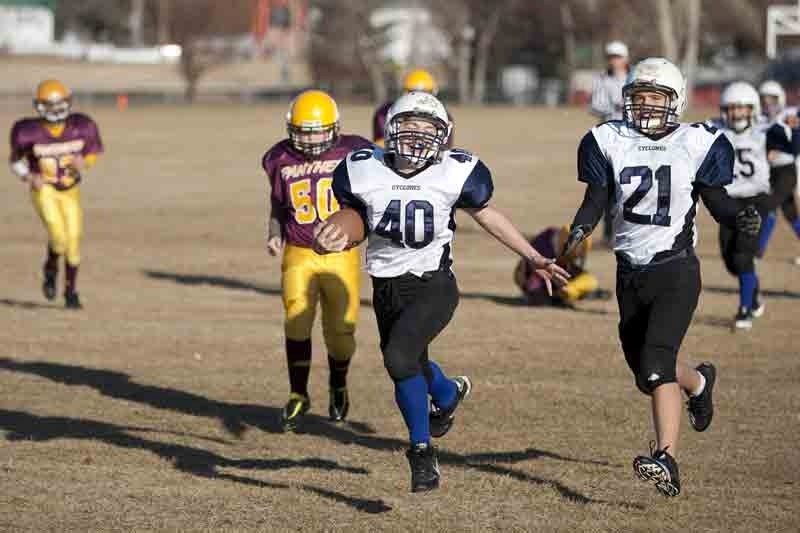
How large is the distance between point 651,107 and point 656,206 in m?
0.44

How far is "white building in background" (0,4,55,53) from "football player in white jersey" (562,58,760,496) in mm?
87588

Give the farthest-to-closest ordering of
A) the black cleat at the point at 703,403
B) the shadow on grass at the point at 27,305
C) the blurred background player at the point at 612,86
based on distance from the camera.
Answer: the blurred background player at the point at 612,86, the shadow on grass at the point at 27,305, the black cleat at the point at 703,403

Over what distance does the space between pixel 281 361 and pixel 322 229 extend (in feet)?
13.6

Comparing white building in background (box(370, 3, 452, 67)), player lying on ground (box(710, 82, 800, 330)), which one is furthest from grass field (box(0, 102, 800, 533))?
white building in background (box(370, 3, 452, 67))

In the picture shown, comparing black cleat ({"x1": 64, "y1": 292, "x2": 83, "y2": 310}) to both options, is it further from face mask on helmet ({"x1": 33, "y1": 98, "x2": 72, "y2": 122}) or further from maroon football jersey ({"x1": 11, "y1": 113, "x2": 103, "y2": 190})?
face mask on helmet ({"x1": 33, "y1": 98, "x2": 72, "y2": 122})

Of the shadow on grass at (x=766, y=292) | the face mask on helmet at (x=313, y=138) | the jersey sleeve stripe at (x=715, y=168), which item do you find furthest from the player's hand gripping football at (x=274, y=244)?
the shadow on grass at (x=766, y=292)

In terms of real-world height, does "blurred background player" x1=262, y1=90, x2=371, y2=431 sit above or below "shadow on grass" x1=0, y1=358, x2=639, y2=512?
above

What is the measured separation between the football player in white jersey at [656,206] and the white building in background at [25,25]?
87.6 metres

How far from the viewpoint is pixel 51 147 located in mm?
12641

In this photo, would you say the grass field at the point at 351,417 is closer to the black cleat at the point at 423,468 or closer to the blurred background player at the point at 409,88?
the black cleat at the point at 423,468

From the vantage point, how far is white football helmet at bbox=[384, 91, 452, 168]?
640cm

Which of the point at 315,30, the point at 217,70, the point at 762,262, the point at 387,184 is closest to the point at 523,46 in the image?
the point at 315,30

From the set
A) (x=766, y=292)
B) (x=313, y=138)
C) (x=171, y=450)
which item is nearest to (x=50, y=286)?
(x=313, y=138)

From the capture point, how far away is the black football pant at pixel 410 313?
21.1 ft
